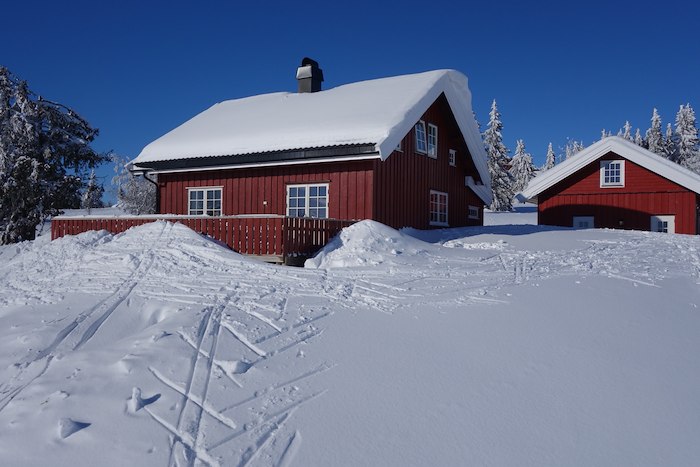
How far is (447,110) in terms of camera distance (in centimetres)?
1834

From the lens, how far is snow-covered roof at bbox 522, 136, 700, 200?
1981cm

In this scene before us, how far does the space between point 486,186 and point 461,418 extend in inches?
710

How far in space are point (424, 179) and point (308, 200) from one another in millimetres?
4015

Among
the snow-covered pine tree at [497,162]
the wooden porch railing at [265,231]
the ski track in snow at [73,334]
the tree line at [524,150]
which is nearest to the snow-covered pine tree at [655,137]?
the tree line at [524,150]

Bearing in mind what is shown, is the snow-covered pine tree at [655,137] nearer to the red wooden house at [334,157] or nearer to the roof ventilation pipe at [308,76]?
the red wooden house at [334,157]

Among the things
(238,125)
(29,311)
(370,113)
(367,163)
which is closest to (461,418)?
(29,311)

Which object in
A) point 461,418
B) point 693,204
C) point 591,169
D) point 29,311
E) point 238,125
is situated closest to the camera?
point 461,418

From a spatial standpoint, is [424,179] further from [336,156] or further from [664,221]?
[664,221]

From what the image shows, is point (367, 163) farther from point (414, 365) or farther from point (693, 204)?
point (693, 204)

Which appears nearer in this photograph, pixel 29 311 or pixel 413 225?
pixel 29 311

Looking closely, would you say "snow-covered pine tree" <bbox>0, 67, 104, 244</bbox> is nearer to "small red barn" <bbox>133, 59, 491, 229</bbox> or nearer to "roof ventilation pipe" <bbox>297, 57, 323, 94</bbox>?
"small red barn" <bbox>133, 59, 491, 229</bbox>

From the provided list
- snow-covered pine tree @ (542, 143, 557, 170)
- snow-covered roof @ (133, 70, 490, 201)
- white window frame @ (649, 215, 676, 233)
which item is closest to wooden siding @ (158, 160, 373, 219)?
snow-covered roof @ (133, 70, 490, 201)

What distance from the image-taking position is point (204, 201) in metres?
16.9

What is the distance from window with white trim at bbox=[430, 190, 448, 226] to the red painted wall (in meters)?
6.35
